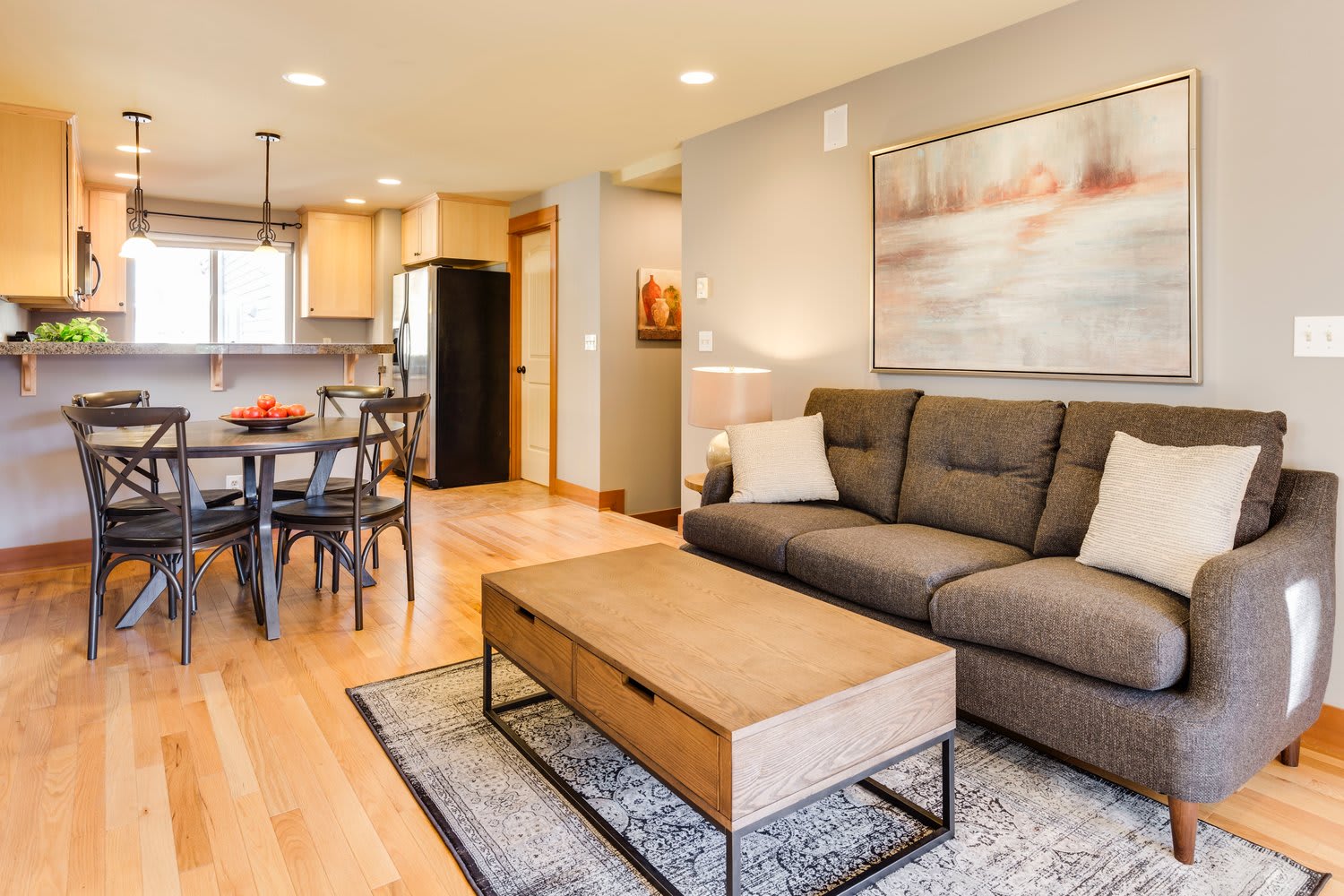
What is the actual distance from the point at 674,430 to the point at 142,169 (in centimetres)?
402

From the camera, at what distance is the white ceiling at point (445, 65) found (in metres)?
2.97

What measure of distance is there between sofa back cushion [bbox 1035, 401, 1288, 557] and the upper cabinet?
4919mm

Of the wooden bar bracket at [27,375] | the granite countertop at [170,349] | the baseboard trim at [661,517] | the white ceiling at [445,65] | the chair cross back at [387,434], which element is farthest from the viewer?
the baseboard trim at [661,517]

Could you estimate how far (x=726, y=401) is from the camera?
150 inches

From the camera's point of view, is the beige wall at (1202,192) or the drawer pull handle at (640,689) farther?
the beige wall at (1202,192)

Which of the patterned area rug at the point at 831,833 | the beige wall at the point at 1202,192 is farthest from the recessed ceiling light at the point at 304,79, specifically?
the patterned area rug at the point at 831,833

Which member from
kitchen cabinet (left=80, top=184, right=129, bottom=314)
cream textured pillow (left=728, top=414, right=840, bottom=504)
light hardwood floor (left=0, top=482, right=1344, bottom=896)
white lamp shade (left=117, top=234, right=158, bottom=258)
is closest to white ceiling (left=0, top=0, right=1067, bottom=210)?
white lamp shade (left=117, top=234, right=158, bottom=258)

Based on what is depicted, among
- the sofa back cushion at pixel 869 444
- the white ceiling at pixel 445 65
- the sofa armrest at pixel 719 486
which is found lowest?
the sofa armrest at pixel 719 486

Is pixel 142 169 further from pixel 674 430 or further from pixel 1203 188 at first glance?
pixel 1203 188

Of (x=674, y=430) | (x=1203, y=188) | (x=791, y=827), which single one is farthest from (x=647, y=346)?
(x=791, y=827)

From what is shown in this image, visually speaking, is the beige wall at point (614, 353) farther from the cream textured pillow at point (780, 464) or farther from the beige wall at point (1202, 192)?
the cream textured pillow at point (780, 464)

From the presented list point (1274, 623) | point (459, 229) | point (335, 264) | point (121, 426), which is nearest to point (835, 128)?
point (1274, 623)

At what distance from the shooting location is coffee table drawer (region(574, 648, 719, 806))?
4.87ft

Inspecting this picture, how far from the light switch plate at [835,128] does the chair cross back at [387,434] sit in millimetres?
2145
